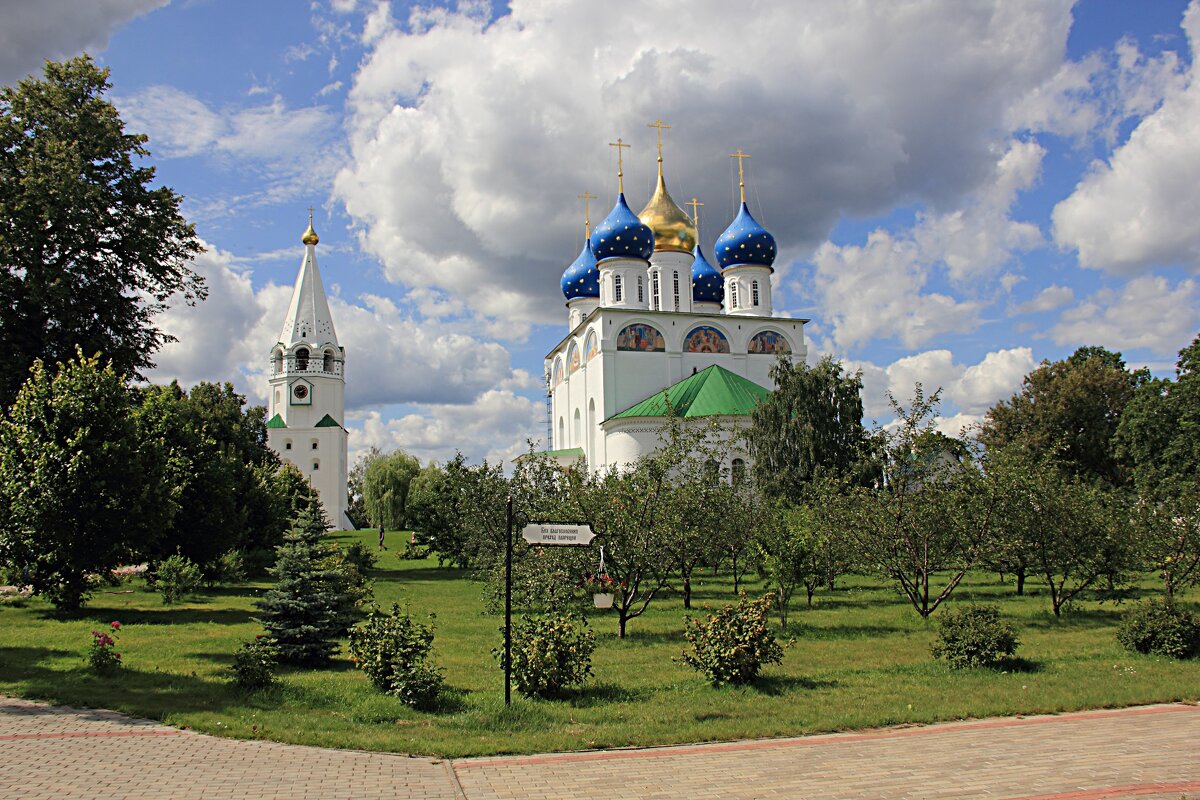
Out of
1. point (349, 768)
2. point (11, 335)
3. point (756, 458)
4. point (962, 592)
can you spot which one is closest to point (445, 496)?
point (756, 458)

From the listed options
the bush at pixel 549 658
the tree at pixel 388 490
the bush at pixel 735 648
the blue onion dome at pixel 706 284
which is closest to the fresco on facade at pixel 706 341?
the blue onion dome at pixel 706 284

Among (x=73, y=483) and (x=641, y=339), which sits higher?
(x=641, y=339)

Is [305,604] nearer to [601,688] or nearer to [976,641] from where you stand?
[601,688]

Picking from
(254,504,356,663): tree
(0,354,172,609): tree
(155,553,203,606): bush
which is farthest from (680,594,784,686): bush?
(155,553,203,606): bush

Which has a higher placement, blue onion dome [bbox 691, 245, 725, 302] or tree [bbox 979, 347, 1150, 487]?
blue onion dome [bbox 691, 245, 725, 302]

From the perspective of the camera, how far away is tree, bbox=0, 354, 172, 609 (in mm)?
13727

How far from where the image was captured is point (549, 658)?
29.9 ft

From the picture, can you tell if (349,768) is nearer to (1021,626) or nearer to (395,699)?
(395,699)

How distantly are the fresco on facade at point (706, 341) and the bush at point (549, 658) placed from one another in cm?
3465

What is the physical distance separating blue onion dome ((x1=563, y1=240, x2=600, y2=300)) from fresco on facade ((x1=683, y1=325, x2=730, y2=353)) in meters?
9.57

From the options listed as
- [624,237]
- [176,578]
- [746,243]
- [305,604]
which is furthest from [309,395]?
[305,604]

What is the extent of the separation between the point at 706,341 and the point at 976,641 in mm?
33884

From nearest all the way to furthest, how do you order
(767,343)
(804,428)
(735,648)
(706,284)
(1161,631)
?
(735,648) → (1161,631) → (804,428) → (767,343) → (706,284)

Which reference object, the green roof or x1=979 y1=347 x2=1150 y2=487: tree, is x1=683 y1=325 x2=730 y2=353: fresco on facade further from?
x1=979 y1=347 x2=1150 y2=487: tree
